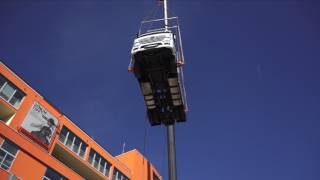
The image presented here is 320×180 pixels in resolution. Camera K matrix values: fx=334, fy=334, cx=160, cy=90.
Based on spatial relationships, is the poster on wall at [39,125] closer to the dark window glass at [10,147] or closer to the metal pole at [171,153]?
the dark window glass at [10,147]

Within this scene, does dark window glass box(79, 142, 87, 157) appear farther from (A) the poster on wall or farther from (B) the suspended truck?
(B) the suspended truck

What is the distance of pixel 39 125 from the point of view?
30516 mm

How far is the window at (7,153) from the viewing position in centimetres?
2423

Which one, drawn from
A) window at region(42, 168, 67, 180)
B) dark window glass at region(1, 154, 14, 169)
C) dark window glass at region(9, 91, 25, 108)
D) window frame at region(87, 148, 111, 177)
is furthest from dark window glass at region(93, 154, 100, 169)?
dark window glass at region(1, 154, 14, 169)

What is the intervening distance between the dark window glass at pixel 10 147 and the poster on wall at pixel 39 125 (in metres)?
2.81

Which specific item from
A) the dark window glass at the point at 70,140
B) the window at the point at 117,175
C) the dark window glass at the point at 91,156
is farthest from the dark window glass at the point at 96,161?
the dark window glass at the point at 70,140

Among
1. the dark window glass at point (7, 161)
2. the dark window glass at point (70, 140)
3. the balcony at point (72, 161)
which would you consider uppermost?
the dark window glass at point (70, 140)

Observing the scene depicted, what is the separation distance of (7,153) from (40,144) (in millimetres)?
4782

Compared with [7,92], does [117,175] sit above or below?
below

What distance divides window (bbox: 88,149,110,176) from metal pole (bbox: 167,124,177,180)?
73.2ft

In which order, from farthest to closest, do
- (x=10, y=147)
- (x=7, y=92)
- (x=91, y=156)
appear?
1. (x=91, y=156)
2. (x=7, y=92)
3. (x=10, y=147)

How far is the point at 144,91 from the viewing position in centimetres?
1496

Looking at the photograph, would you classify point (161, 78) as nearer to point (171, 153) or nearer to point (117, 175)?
point (171, 153)

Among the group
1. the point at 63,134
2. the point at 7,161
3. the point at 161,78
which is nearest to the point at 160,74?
the point at 161,78
